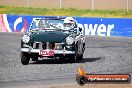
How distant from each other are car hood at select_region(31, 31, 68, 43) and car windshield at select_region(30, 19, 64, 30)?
0.70m

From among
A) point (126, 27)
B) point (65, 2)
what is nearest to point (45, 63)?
point (126, 27)

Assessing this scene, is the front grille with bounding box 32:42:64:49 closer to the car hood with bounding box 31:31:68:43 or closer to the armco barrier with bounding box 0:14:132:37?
the car hood with bounding box 31:31:68:43

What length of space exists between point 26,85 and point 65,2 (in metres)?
39.4

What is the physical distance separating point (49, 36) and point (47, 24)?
1.35 metres

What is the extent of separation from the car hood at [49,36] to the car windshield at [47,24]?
698 millimetres

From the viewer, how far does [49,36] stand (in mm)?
16688

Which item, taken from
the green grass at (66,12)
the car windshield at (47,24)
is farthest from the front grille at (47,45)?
the green grass at (66,12)

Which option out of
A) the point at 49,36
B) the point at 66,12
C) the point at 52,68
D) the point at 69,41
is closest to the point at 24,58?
the point at 49,36

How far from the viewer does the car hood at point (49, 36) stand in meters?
16.5

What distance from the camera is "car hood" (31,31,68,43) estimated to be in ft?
54.1

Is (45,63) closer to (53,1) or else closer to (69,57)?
(69,57)

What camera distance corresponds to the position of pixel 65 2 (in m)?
51.2

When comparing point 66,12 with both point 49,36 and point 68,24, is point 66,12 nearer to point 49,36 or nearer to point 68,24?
point 68,24

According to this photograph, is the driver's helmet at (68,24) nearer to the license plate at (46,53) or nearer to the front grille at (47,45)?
the front grille at (47,45)
